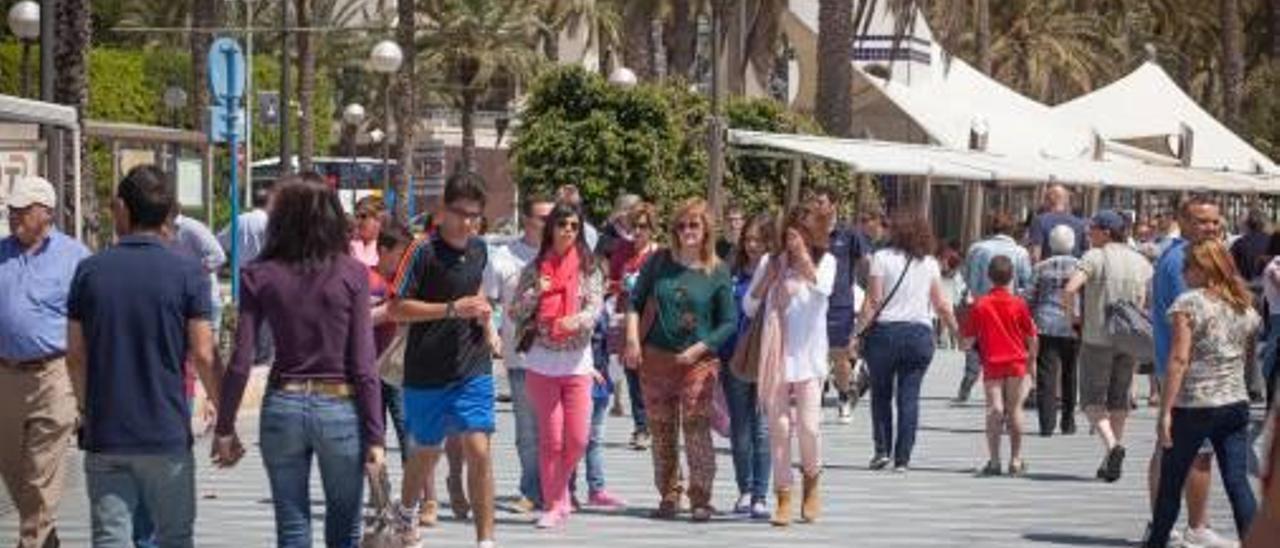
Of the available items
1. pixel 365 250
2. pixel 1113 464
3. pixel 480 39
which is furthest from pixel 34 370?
pixel 480 39

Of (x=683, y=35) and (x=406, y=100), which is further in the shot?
(x=406, y=100)

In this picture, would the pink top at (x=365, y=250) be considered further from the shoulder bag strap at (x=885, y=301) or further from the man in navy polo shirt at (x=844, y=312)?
the man in navy polo shirt at (x=844, y=312)

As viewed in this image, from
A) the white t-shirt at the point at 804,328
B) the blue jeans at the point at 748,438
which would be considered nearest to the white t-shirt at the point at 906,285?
the blue jeans at the point at 748,438

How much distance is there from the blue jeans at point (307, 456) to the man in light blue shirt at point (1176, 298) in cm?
440

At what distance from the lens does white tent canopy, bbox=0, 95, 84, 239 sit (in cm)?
1383

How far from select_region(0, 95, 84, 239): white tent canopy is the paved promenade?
1.73 meters

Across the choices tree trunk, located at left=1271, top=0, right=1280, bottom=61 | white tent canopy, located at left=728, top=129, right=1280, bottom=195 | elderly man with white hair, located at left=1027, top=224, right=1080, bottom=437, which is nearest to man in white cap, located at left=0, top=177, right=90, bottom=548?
elderly man with white hair, located at left=1027, top=224, right=1080, bottom=437

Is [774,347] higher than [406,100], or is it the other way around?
[406,100]

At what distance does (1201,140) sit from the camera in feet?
168

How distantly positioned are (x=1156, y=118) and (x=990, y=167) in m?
15.8

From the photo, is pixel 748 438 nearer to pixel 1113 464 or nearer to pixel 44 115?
pixel 1113 464

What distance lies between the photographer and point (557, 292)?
1416 cm

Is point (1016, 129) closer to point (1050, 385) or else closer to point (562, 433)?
point (1050, 385)

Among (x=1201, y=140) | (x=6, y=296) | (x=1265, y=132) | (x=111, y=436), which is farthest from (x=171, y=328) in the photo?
(x=1265, y=132)
